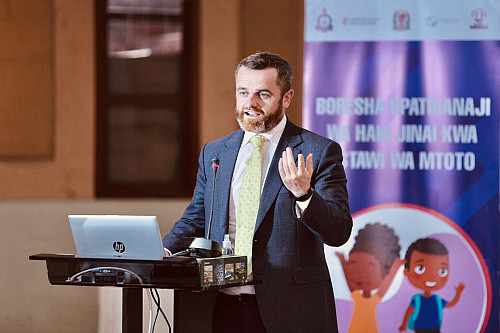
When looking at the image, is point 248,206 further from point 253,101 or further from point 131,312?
point 131,312

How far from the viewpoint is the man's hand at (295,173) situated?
252cm

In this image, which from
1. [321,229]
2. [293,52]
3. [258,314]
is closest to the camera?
[321,229]

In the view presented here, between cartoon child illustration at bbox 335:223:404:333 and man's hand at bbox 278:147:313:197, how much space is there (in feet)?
8.82

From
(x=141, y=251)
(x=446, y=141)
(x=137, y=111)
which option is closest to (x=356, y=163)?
(x=446, y=141)

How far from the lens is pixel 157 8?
625 centimetres

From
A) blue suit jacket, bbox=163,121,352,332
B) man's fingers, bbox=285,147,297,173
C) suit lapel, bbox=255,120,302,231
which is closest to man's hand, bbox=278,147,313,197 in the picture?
man's fingers, bbox=285,147,297,173

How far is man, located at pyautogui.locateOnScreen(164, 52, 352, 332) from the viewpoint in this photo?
2.75m

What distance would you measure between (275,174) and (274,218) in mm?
168

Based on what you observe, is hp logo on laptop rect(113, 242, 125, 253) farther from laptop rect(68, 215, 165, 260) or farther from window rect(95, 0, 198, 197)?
window rect(95, 0, 198, 197)

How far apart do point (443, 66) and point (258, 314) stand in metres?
2.93

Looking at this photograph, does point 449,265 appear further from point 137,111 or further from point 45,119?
point 45,119

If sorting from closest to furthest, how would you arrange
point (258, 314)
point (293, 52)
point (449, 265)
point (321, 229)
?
point (321, 229), point (258, 314), point (449, 265), point (293, 52)

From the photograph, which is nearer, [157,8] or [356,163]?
[356,163]

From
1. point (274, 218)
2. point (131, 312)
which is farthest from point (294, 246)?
point (131, 312)
